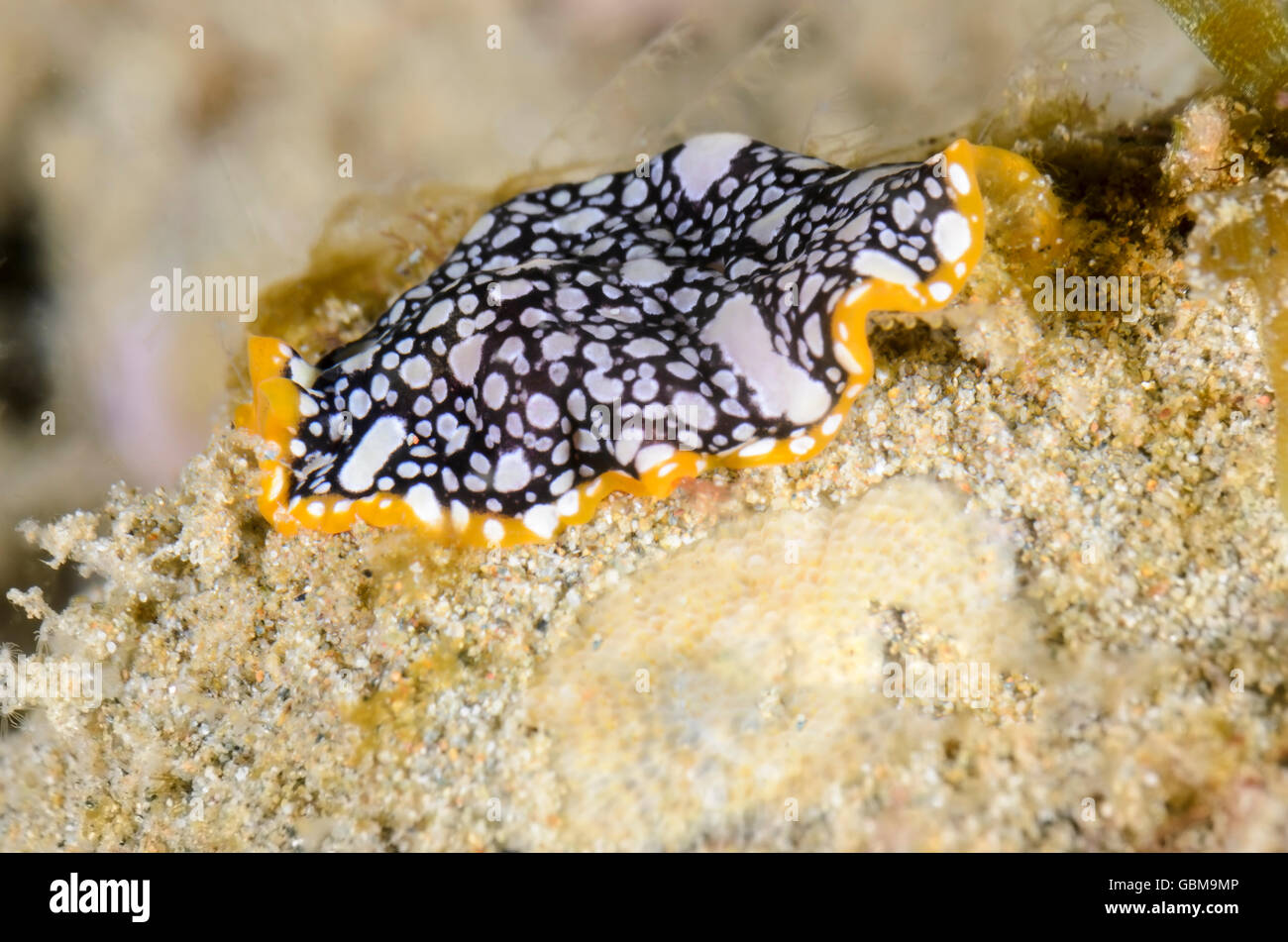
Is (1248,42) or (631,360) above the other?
(1248,42)

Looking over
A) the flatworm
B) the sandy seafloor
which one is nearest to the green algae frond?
the sandy seafloor

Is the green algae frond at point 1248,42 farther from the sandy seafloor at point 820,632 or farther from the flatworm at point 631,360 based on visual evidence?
the flatworm at point 631,360

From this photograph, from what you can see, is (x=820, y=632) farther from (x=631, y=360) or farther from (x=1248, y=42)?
(x=1248, y=42)

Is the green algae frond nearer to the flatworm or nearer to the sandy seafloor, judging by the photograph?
the sandy seafloor

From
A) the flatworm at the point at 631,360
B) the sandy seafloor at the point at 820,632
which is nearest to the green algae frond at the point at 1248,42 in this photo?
the sandy seafloor at the point at 820,632

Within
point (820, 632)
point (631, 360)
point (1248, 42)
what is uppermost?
point (1248, 42)

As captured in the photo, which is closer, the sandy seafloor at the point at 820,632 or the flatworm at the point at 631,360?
the sandy seafloor at the point at 820,632

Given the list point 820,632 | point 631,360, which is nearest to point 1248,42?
point 631,360

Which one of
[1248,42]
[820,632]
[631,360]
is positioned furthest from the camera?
[631,360]
